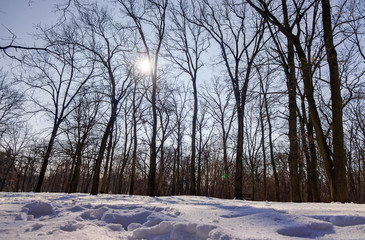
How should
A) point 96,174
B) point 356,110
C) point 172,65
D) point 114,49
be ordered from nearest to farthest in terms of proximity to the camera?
point 96,174
point 114,49
point 172,65
point 356,110

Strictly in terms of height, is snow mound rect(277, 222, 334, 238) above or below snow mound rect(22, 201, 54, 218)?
above

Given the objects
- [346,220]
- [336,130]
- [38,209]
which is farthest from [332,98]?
[38,209]

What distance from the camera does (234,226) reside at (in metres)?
1.71

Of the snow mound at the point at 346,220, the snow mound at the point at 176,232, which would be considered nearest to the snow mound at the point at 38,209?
the snow mound at the point at 176,232

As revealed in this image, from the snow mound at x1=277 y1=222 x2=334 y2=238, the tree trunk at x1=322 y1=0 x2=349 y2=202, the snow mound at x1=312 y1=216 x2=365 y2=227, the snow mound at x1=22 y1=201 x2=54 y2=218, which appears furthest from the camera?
the tree trunk at x1=322 y1=0 x2=349 y2=202

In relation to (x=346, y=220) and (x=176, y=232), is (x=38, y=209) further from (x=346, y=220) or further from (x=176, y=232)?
(x=346, y=220)

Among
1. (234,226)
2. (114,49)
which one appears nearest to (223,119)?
(114,49)

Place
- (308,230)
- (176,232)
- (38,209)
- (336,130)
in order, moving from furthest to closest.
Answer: (336,130)
(38,209)
(176,232)
(308,230)

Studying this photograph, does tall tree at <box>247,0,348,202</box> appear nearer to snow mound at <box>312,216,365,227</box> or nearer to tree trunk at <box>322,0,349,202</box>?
tree trunk at <box>322,0,349,202</box>

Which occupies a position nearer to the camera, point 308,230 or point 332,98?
point 308,230

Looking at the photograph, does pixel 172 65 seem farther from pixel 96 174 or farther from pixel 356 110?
pixel 356 110

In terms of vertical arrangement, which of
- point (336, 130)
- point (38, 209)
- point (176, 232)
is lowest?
point (38, 209)

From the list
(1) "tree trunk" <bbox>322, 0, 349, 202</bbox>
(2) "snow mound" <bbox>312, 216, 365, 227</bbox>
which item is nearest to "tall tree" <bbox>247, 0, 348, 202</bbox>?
(1) "tree trunk" <bbox>322, 0, 349, 202</bbox>

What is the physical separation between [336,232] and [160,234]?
1.41 metres
